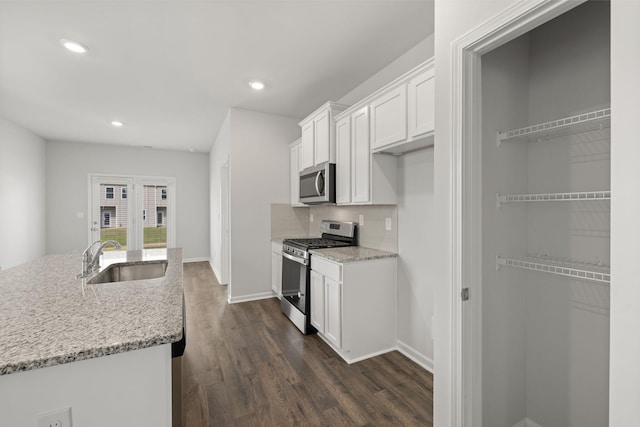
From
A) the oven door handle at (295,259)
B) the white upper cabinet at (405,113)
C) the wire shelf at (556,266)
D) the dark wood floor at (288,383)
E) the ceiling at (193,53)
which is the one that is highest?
the ceiling at (193,53)

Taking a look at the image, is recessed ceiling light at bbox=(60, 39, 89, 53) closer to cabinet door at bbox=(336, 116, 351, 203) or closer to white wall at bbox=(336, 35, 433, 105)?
cabinet door at bbox=(336, 116, 351, 203)

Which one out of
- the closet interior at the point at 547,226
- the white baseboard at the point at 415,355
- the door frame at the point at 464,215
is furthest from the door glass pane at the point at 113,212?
the closet interior at the point at 547,226

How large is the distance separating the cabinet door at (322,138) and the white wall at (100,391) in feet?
8.23

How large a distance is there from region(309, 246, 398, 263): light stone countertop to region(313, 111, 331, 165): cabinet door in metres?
0.98

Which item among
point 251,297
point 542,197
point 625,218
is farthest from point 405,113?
point 251,297

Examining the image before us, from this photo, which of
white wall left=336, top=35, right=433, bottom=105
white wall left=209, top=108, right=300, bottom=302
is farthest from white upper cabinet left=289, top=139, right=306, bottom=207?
white wall left=336, top=35, right=433, bottom=105

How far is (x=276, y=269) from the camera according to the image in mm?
4031

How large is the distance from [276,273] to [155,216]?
4.55 meters

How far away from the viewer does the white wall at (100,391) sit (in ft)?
2.63

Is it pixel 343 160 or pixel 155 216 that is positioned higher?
pixel 343 160

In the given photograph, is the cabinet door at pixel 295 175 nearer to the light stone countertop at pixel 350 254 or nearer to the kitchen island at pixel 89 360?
the light stone countertop at pixel 350 254

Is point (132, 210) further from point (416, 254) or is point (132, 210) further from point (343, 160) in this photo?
point (416, 254)

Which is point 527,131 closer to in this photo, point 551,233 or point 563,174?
point 563,174

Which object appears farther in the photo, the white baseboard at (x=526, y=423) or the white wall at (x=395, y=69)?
the white wall at (x=395, y=69)
